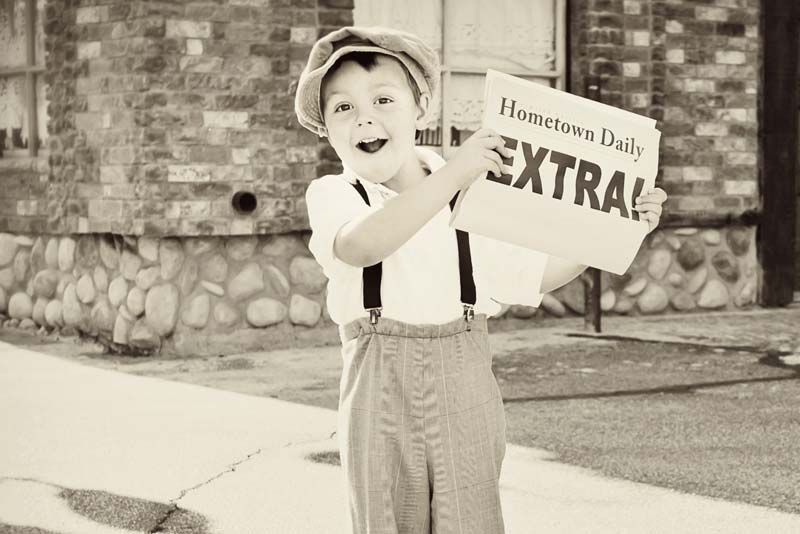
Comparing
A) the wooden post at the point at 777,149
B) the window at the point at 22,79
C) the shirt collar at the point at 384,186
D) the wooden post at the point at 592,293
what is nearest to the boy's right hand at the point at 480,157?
the shirt collar at the point at 384,186

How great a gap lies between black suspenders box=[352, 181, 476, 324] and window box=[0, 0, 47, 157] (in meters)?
7.79

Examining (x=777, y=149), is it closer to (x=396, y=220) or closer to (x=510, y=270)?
(x=510, y=270)

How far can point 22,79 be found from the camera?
9984 mm

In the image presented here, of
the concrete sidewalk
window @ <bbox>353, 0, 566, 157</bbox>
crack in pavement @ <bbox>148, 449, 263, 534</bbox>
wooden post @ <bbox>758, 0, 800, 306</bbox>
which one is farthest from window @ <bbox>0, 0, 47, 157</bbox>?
wooden post @ <bbox>758, 0, 800, 306</bbox>

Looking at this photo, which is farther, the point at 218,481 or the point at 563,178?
the point at 218,481

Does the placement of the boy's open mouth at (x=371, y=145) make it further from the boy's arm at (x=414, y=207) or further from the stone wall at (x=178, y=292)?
the stone wall at (x=178, y=292)

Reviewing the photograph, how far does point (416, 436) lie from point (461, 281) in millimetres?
336

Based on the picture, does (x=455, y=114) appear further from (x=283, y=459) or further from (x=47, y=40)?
(x=283, y=459)

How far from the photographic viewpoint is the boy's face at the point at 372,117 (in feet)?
8.37

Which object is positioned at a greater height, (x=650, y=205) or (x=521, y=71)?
(x=521, y=71)

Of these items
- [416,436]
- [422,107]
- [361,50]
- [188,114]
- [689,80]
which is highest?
[689,80]

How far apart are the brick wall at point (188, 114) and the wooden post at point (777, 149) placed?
3.89 meters

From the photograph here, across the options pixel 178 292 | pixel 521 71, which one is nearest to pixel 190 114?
pixel 178 292

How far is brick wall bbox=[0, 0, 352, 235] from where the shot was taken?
27.5 feet
